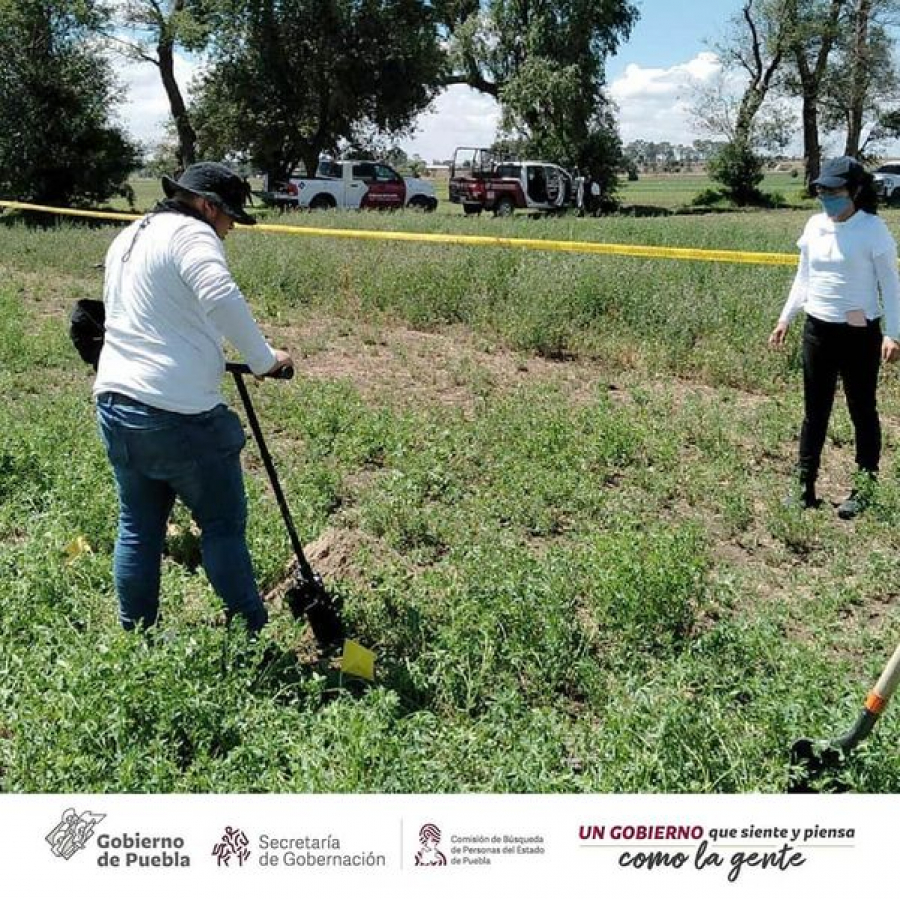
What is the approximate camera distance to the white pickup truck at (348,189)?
31.1m

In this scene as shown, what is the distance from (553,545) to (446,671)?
56.2 inches

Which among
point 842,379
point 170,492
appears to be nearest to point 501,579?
point 170,492

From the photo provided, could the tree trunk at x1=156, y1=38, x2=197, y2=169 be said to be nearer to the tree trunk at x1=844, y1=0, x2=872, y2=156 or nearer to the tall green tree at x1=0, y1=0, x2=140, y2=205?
the tall green tree at x1=0, y1=0, x2=140, y2=205

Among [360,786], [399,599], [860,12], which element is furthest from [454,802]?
[860,12]

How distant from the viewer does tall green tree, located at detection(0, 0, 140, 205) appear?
28.2m

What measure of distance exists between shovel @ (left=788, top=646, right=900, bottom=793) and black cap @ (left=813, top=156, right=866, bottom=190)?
3.08 meters

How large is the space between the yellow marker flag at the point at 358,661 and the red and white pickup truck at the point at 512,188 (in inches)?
1095

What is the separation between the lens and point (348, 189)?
31219mm

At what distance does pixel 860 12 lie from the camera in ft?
133

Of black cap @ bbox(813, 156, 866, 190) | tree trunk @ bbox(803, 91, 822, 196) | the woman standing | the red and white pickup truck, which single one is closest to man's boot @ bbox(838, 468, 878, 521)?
the woman standing

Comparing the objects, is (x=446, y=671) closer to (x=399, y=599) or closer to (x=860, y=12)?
(x=399, y=599)

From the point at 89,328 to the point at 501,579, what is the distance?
2010 millimetres

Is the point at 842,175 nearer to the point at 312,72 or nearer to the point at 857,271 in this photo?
the point at 857,271

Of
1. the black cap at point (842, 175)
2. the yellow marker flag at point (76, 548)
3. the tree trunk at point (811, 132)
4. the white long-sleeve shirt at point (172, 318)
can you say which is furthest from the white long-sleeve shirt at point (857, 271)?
the tree trunk at point (811, 132)
